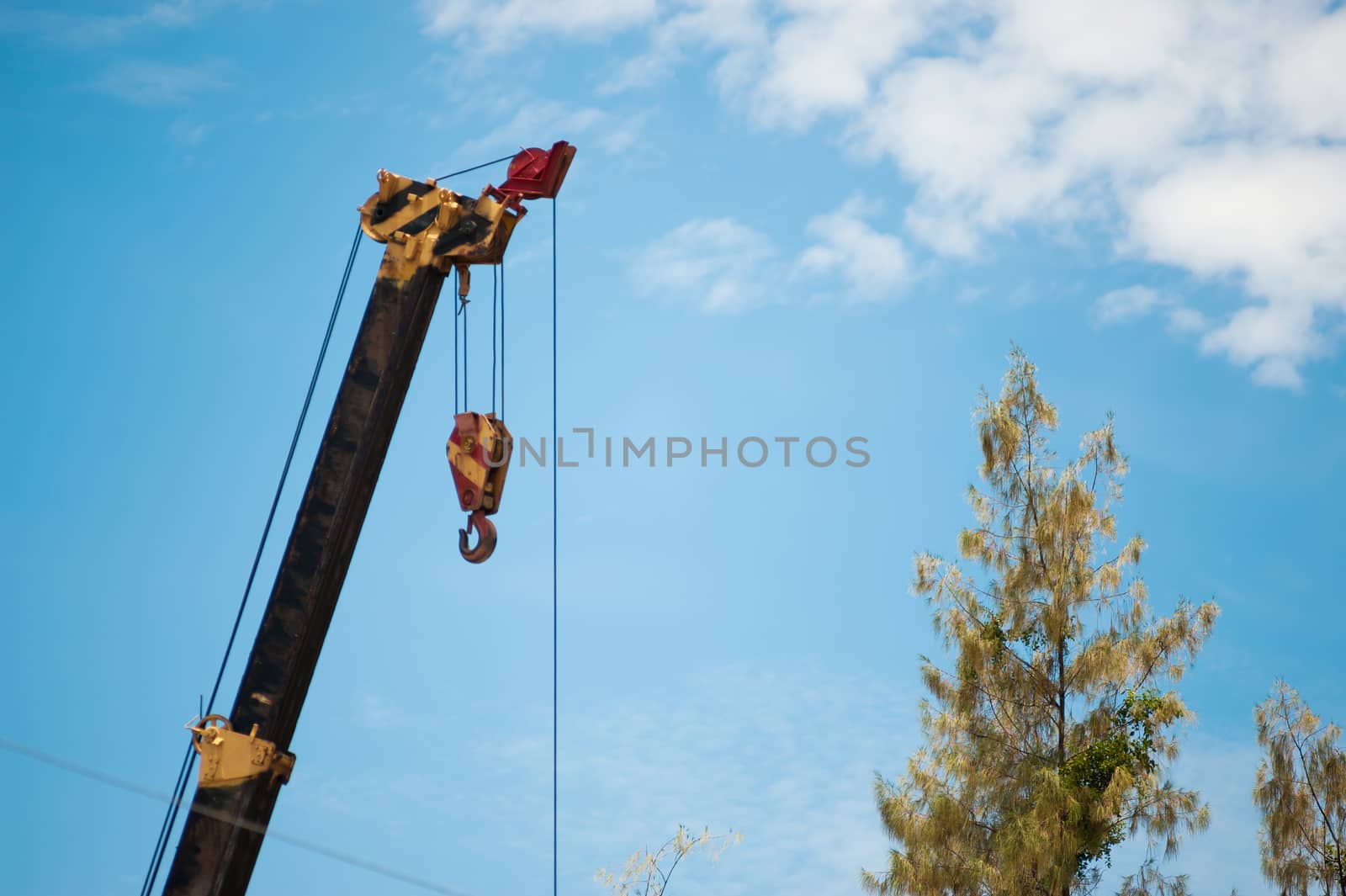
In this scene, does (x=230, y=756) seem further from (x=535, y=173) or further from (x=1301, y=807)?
(x=1301, y=807)

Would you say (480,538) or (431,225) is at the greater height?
(431,225)

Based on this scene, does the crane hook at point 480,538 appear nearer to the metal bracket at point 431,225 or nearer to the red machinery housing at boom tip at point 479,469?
the red machinery housing at boom tip at point 479,469

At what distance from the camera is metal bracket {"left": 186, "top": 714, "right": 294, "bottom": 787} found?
6.05 meters

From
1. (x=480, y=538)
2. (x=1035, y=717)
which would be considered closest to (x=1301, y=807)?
(x=1035, y=717)

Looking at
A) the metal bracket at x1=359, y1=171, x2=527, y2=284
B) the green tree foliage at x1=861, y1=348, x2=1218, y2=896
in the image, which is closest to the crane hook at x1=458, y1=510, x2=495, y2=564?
the metal bracket at x1=359, y1=171, x2=527, y2=284

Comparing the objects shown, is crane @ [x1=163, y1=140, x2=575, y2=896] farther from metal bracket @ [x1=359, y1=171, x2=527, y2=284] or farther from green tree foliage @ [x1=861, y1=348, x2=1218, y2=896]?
green tree foliage @ [x1=861, y1=348, x2=1218, y2=896]

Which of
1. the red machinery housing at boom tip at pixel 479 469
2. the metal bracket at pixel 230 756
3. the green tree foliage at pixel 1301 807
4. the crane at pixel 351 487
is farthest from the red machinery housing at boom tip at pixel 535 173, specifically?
the green tree foliage at pixel 1301 807

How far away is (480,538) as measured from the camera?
22.6 feet

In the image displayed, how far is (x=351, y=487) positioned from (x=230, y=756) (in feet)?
4.54

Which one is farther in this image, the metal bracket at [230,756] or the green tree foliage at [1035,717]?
the green tree foliage at [1035,717]

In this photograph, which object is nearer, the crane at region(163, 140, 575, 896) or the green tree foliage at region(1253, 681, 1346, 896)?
the crane at region(163, 140, 575, 896)

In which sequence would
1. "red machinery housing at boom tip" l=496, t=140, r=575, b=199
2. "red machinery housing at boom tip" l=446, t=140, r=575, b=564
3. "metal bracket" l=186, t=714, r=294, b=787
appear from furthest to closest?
1. "red machinery housing at boom tip" l=496, t=140, r=575, b=199
2. "red machinery housing at boom tip" l=446, t=140, r=575, b=564
3. "metal bracket" l=186, t=714, r=294, b=787

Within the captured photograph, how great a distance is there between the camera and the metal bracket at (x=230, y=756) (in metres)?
6.05

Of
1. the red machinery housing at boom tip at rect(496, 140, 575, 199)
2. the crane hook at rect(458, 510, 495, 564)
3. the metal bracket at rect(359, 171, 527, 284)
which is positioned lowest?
the crane hook at rect(458, 510, 495, 564)
